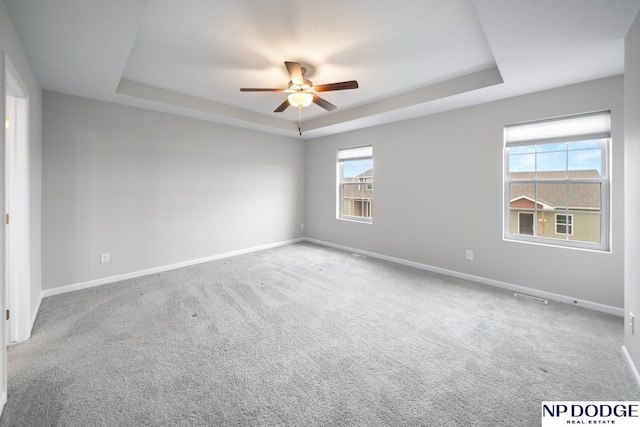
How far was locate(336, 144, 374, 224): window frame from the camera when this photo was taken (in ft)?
16.4

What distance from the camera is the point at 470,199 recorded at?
3.64 m

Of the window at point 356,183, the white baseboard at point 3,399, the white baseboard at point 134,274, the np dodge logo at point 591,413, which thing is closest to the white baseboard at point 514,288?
the window at point 356,183

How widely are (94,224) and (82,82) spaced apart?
5.49ft

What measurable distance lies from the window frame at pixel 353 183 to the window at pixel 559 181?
2156mm

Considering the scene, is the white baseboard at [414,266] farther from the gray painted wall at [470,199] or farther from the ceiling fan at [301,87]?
the ceiling fan at [301,87]

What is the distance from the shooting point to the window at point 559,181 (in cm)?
282

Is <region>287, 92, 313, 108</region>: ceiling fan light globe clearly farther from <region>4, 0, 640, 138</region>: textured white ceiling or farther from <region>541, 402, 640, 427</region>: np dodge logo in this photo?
<region>541, 402, 640, 427</region>: np dodge logo

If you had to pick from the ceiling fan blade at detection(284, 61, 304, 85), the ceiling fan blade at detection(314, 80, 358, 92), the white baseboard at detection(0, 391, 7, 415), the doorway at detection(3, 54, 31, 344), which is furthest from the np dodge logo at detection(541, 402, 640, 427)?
the doorway at detection(3, 54, 31, 344)

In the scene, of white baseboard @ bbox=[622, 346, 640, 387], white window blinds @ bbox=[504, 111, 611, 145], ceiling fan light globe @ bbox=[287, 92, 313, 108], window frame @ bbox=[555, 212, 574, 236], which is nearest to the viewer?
white baseboard @ bbox=[622, 346, 640, 387]

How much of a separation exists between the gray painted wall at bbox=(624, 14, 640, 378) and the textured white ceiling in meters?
0.24

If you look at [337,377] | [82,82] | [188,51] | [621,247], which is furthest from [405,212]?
[82,82]

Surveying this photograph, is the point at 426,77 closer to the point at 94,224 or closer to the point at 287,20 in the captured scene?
the point at 287,20

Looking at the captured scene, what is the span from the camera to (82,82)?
2822mm

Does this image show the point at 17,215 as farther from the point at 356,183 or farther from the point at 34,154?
the point at 356,183
